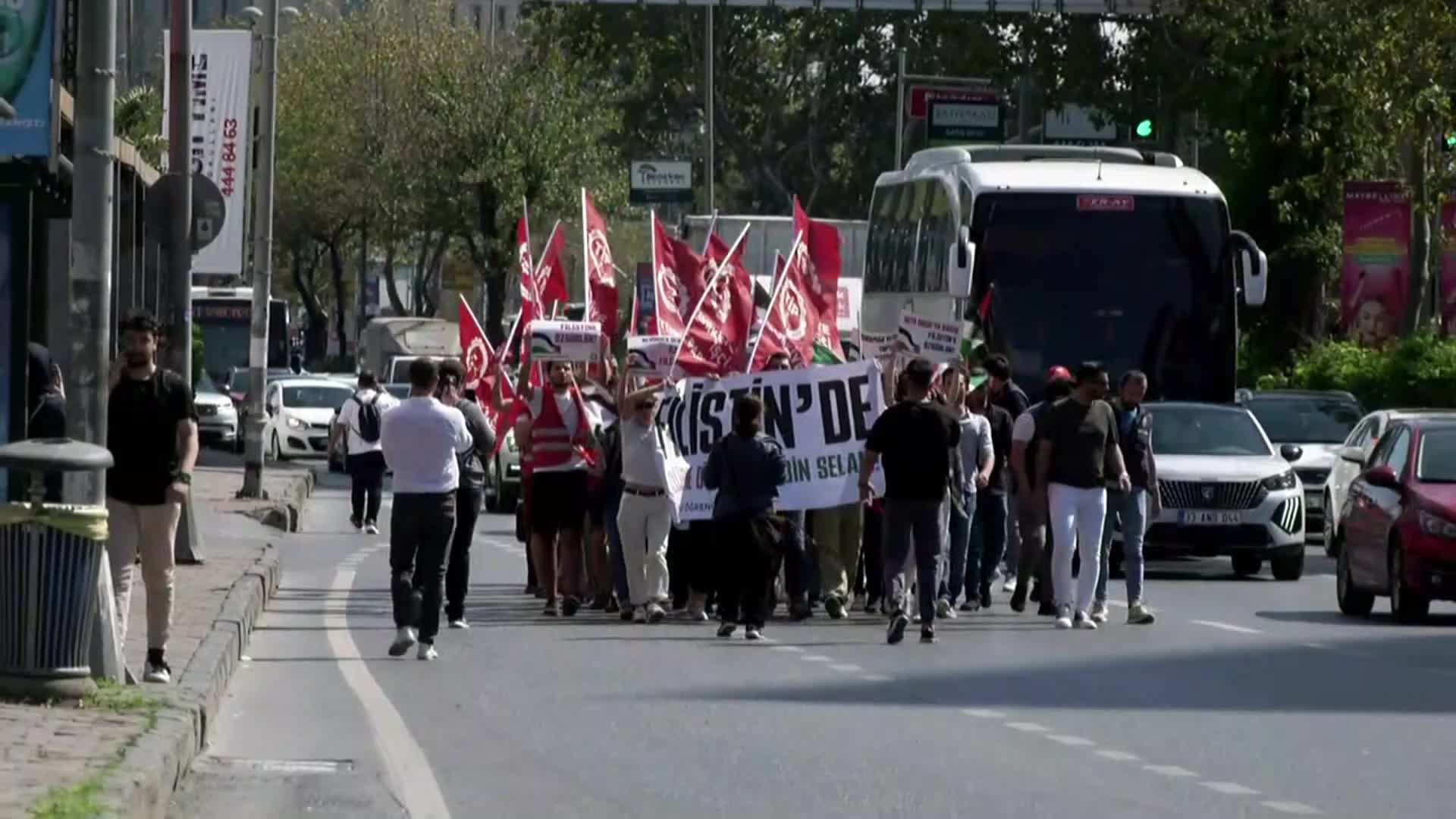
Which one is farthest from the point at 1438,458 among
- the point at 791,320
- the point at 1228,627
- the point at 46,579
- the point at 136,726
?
the point at 136,726

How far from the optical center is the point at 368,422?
33469 mm

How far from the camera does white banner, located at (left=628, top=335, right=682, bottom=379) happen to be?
70.5 ft

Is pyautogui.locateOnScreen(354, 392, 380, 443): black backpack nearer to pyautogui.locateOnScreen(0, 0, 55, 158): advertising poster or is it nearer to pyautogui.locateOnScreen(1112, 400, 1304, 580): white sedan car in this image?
pyautogui.locateOnScreen(1112, 400, 1304, 580): white sedan car

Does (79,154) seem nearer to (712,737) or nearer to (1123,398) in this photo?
(712,737)

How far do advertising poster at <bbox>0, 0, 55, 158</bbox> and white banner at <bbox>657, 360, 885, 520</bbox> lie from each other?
226 inches

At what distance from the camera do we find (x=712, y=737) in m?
13.3

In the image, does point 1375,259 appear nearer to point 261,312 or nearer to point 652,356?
point 261,312

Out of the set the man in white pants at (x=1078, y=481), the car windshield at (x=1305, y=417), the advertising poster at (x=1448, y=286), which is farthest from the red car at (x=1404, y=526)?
the advertising poster at (x=1448, y=286)

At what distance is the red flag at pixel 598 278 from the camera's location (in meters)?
23.2

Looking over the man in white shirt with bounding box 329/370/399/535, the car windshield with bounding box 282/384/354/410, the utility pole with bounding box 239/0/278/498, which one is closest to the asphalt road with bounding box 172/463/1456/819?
the man in white shirt with bounding box 329/370/399/535

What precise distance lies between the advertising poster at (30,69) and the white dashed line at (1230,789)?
849 centimetres

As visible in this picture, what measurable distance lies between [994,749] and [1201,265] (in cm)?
1579

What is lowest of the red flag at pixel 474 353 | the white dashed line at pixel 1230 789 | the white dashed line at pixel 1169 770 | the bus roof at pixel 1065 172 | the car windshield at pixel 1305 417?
the car windshield at pixel 1305 417

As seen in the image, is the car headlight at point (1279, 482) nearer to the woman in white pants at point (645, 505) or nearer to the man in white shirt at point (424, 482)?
the woman in white pants at point (645, 505)
